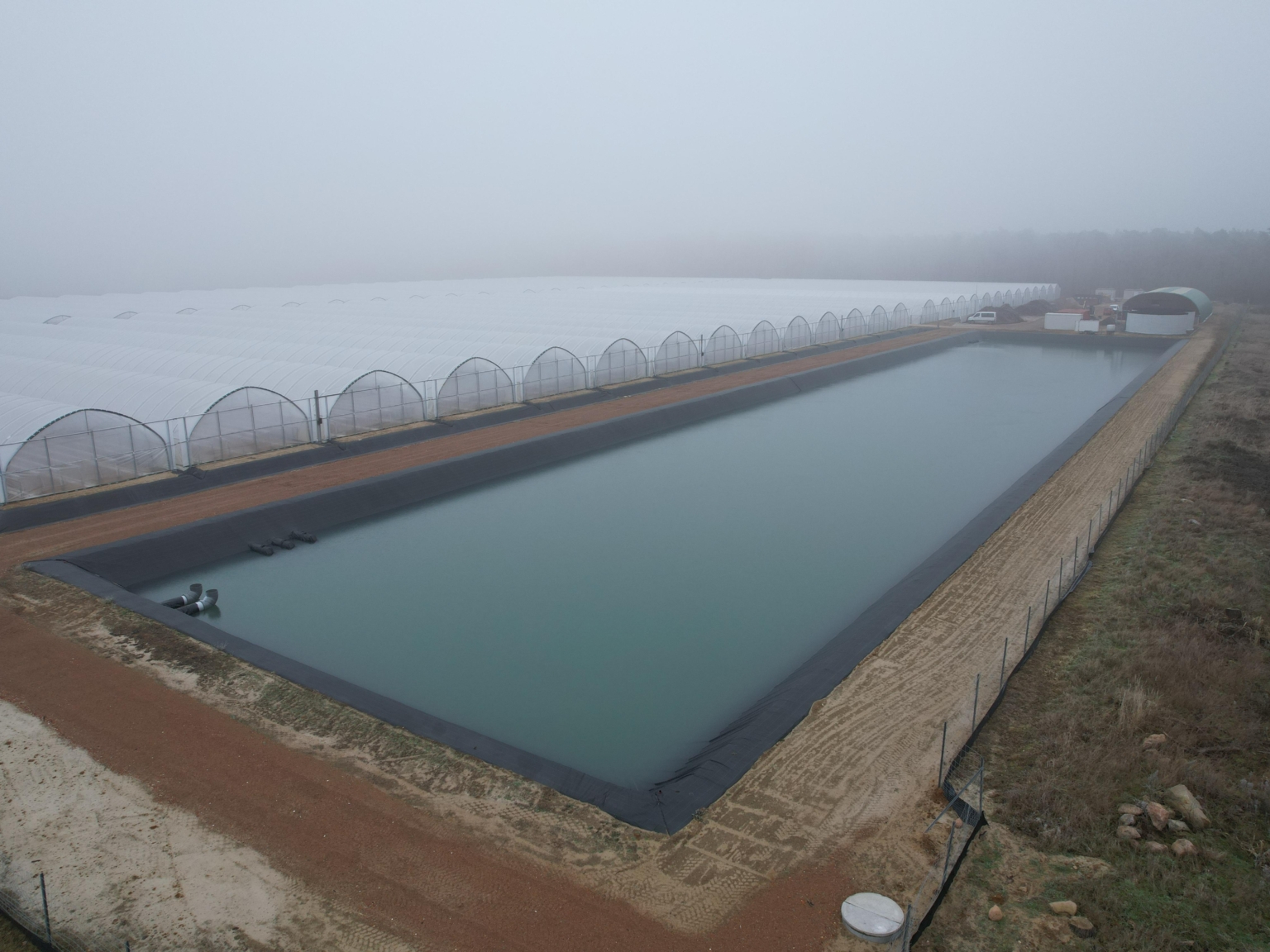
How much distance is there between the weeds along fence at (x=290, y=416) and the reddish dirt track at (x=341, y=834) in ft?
23.2

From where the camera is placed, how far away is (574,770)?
10547 mm

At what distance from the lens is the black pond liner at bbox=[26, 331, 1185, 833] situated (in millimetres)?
10297

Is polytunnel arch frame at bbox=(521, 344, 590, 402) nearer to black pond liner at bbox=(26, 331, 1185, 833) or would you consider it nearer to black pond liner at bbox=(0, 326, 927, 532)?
black pond liner at bbox=(0, 326, 927, 532)

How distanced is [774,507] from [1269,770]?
13.5 m

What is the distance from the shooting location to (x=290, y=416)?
2527 cm

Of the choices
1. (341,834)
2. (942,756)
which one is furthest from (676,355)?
(341,834)

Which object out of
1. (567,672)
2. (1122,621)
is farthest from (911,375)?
(567,672)

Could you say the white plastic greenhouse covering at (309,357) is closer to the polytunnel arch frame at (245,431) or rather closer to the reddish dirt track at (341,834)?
the polytunnel arch frame at (245,431)

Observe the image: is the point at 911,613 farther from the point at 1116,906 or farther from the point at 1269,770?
the point at 1116,906

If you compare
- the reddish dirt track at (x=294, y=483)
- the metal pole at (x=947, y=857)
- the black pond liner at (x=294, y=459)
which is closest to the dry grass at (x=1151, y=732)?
the metal pole at (x=947, y=857)

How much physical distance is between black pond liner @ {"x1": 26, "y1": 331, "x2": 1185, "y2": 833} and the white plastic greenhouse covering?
408 centimetres

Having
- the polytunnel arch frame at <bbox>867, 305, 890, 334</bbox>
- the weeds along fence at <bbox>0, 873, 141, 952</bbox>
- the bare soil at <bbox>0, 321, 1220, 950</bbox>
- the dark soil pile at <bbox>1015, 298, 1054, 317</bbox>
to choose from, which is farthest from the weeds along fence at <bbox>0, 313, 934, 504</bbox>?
the dark soil pile at <bbox>1015, 298, 1054, 317</bbox>

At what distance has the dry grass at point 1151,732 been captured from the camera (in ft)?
26.5

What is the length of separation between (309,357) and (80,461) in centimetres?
1451
